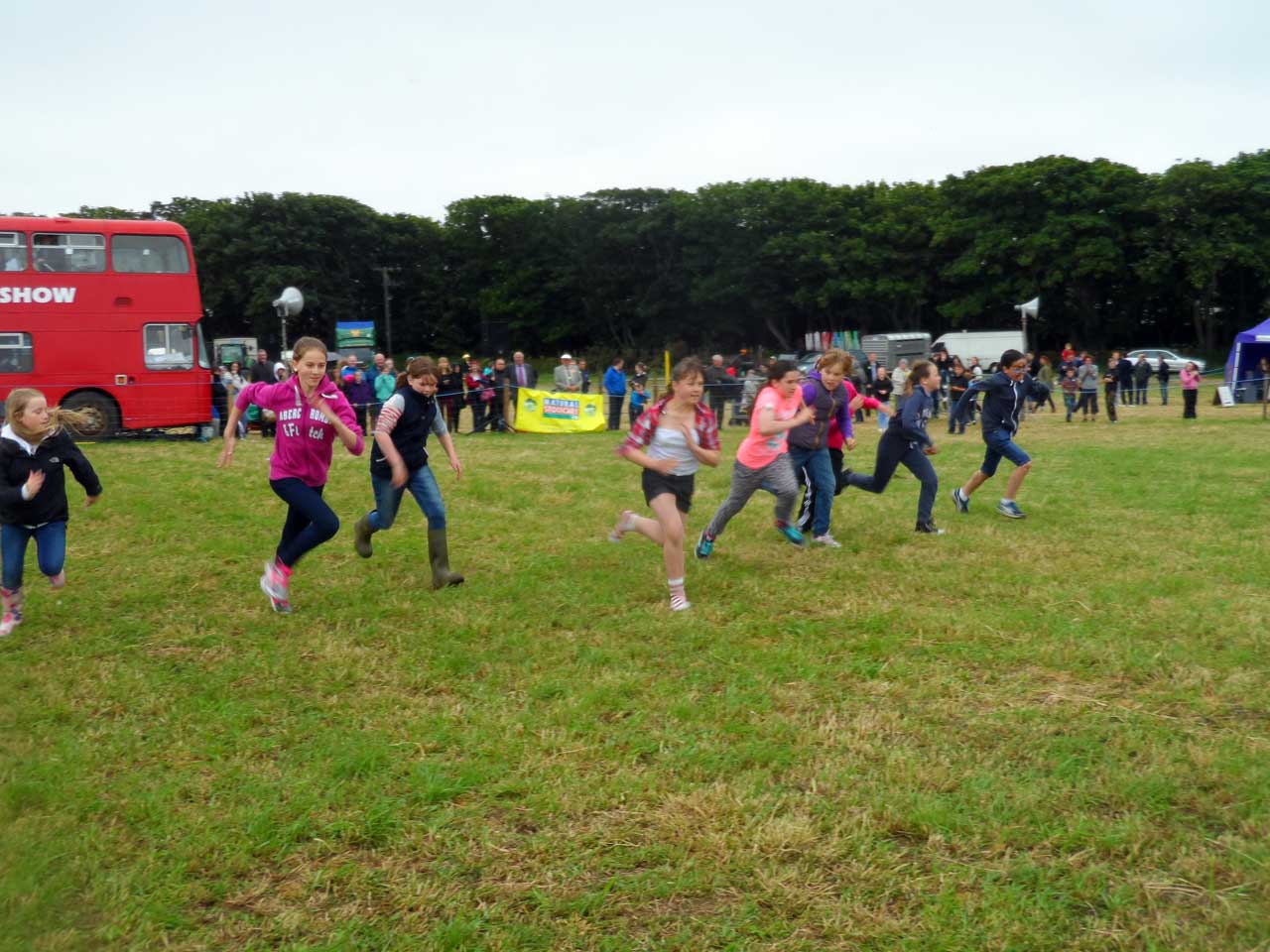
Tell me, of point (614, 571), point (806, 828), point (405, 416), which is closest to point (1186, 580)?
point (614, 571)

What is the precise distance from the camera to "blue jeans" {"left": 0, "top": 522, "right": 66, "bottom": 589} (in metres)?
6.74

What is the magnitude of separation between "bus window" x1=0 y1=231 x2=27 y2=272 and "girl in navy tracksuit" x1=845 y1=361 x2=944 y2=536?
16.5 m

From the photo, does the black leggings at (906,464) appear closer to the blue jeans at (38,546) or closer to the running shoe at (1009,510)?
the running shoe at (1009,510)

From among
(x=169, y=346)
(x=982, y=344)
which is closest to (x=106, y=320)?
(x=169, y=346)

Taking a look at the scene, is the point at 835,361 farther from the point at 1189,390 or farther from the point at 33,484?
the point at 1189,390

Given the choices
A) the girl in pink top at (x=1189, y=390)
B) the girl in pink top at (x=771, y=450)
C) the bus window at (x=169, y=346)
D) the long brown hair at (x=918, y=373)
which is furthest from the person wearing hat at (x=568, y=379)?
the girl in pink top at (x=771, y=450)

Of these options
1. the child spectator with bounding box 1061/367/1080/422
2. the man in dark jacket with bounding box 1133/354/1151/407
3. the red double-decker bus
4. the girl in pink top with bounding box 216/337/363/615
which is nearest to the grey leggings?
the girl in pink top with bounding box 216/337/363/615

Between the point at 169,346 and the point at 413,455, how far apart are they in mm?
15125

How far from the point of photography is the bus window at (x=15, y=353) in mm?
19672

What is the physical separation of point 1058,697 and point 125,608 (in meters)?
5.95

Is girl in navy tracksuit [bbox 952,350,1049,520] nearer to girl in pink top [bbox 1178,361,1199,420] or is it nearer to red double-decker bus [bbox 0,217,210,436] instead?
red double-decker bus [bbox 0,217,210,436]

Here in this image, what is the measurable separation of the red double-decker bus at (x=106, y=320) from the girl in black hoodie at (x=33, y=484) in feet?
44.7

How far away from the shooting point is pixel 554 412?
926 inches

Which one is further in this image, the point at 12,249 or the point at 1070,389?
the point at 1070,389
